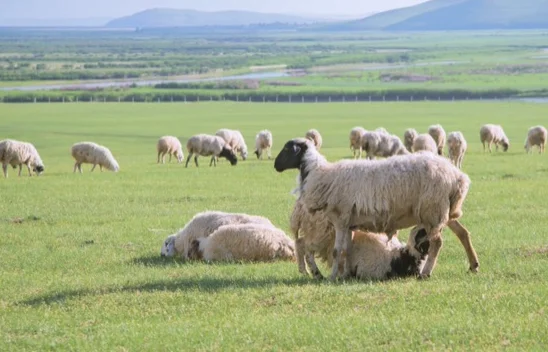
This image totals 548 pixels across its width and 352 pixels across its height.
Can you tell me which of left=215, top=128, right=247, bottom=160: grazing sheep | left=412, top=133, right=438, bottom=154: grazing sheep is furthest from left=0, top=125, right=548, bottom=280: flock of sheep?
left=215, top=128, right=247, bottom=160: grazing sheep

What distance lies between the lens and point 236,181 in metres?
26.5

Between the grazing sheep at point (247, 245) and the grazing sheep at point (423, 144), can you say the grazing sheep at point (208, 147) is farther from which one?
the grazing sheep at point (247, 245)

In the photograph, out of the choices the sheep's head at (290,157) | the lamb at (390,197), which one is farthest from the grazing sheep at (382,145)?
the lamb at (390,197)

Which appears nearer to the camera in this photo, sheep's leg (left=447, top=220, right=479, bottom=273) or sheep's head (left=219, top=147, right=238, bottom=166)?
sheep's leg (left=447, top=220, right=479, bottom=273)

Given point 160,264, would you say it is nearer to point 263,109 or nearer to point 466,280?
point 466,280

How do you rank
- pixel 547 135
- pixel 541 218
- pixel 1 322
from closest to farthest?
pixel 1 322 → pixel 541 218 → pixel 547 135

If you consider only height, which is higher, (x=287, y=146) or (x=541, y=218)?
(x=287, y=146)

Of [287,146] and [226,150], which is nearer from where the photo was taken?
[287,146]

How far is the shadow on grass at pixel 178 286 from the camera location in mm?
11186

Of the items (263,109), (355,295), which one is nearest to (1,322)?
(355,295)

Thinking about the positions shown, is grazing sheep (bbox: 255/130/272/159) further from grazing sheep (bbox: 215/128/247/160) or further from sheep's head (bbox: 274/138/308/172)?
sheep's head (bbox: 274/138/308/172)

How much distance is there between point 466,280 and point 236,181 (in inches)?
623

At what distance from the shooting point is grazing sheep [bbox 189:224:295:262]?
1357 centimetres

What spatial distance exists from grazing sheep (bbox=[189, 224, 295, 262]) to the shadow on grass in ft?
5.32
